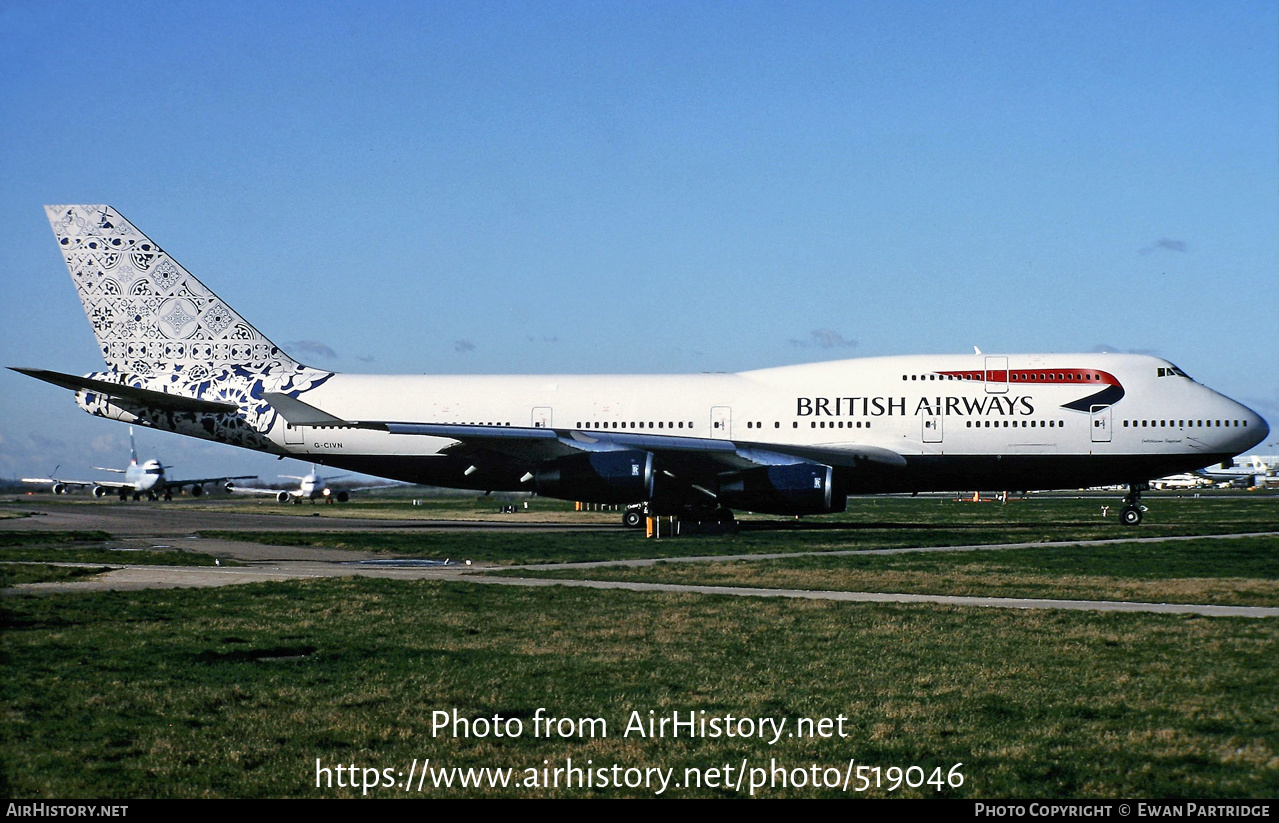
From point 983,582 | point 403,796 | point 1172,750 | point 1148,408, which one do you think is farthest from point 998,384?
point 403,796

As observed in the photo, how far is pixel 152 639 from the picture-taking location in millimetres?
13750

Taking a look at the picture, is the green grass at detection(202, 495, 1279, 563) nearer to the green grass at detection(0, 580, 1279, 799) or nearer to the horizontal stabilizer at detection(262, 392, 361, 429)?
the horizontal stabilizer at detection(262, 392, 361, 429)

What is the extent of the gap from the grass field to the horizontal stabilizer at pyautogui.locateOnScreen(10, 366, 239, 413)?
18387 mm

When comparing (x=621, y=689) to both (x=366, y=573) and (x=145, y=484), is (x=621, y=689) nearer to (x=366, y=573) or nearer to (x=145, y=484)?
(x=366, y=573)

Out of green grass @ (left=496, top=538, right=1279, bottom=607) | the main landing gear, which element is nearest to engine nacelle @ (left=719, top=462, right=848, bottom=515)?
green grass @ (left=496, top=538, right=1279, bottom=607)

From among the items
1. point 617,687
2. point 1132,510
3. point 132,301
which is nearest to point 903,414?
point 1132,510

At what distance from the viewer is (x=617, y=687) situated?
11.1 meters

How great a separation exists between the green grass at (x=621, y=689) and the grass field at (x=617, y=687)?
4 cm

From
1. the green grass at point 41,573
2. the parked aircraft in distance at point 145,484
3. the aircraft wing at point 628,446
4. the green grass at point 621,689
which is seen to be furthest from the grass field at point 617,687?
the parked aircraft in distance at point 145,484

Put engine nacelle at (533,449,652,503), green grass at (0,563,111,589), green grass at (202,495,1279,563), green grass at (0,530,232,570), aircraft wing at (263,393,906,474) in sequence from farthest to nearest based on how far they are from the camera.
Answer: aircraft wing at (263,393,906,474), engine nacelle at (533,449,652,503), green grass at (202,495,1279,563), green grass at (0,530,232,570), green grass at (0,563,111,589)

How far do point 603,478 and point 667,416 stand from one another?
4.80 metres

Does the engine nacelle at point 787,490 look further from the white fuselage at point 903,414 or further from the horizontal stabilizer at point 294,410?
the horizontal stabilizer at point 294,410

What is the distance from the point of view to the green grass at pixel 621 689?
27.3 ft

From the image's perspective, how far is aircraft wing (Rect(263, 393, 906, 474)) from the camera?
32.7m
